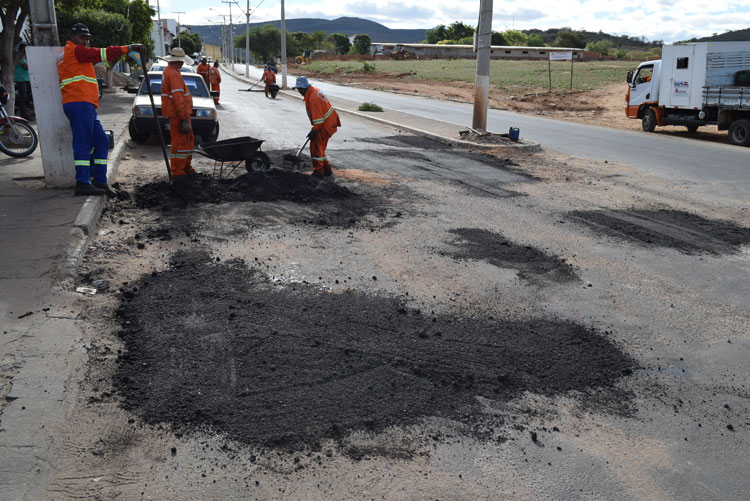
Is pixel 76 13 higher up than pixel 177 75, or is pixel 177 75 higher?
pixel 76 13

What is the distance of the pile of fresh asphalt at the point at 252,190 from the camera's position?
8.67 meters

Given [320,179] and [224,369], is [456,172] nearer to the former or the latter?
[320,179]

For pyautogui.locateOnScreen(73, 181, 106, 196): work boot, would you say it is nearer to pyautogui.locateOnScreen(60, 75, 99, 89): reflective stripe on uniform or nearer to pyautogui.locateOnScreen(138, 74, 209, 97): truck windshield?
pyautogui.locateOnScreen(60, 75, 99, 89): reflective stripe on uniform

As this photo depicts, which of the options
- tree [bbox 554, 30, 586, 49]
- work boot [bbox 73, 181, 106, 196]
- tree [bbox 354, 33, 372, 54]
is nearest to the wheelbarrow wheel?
work boot [bbox 73, 181, 106, 196]

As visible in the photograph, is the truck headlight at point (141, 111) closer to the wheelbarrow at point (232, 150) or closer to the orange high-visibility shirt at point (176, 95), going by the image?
the orange high-visibility shirt at point (176, 95)

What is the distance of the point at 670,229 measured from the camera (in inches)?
316

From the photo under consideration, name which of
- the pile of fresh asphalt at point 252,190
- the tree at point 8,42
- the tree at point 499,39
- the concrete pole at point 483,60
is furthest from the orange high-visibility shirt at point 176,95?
the tree at point 499,39

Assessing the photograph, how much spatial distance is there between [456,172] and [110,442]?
30.9ft

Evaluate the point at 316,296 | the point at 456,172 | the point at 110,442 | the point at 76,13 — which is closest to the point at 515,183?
the point at 456,172

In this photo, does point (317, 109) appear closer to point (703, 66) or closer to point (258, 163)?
point (258, 163)

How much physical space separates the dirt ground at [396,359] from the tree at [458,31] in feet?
480

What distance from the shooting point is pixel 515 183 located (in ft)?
36.1

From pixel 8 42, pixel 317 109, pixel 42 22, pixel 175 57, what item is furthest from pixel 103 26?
pixel 42 22

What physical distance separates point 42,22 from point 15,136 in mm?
3761
